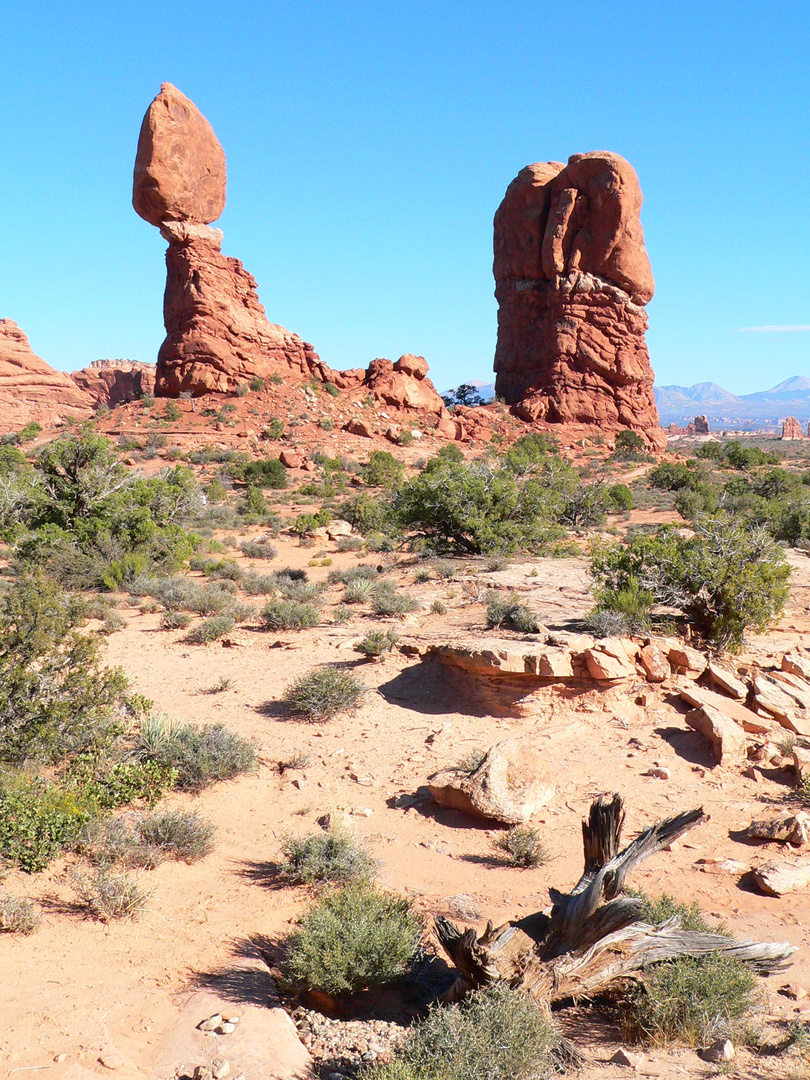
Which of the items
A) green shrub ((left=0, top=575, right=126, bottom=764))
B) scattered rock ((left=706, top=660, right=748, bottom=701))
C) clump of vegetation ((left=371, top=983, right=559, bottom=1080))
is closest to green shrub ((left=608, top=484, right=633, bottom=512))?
scattered rock ((left=706, top=660, right=748, bottom=701))

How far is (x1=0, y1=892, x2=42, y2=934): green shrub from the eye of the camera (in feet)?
13.5

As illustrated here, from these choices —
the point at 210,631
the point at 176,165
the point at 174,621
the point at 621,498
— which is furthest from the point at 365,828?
the point at 176,165

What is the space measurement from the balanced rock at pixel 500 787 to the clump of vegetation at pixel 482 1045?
86.2 inches

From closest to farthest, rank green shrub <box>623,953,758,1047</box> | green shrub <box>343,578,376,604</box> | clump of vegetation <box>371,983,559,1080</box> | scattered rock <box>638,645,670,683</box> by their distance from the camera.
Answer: clump of vegetation <box>371,983,559,1080</box>
green shrub <box>623,953,758,1047</box>
scattered rock <box>638,645,670,683</box>
green shrub <box>343,578,376,604</box>

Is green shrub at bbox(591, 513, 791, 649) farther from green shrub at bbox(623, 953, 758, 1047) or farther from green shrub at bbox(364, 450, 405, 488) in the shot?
green shrub at bbox(364, 450, 405, 488)

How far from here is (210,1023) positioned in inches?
139

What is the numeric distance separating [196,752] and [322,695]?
1.55 metres

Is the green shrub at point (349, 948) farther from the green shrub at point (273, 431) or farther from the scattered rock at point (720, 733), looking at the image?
the green shrub at point (273, 431)

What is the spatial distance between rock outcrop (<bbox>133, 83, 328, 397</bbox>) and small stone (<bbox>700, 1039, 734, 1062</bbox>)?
1384 inches

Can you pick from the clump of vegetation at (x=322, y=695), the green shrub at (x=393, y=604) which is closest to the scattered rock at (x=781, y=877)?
the clump of vegetation at (x=322, y=695)

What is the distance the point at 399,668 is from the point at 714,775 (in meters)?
3.49

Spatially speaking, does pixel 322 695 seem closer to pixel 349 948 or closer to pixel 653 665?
pixel 653 665

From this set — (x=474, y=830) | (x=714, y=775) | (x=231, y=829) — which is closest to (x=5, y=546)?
(x=231, y=829)

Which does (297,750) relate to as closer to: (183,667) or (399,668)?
(399,668)
